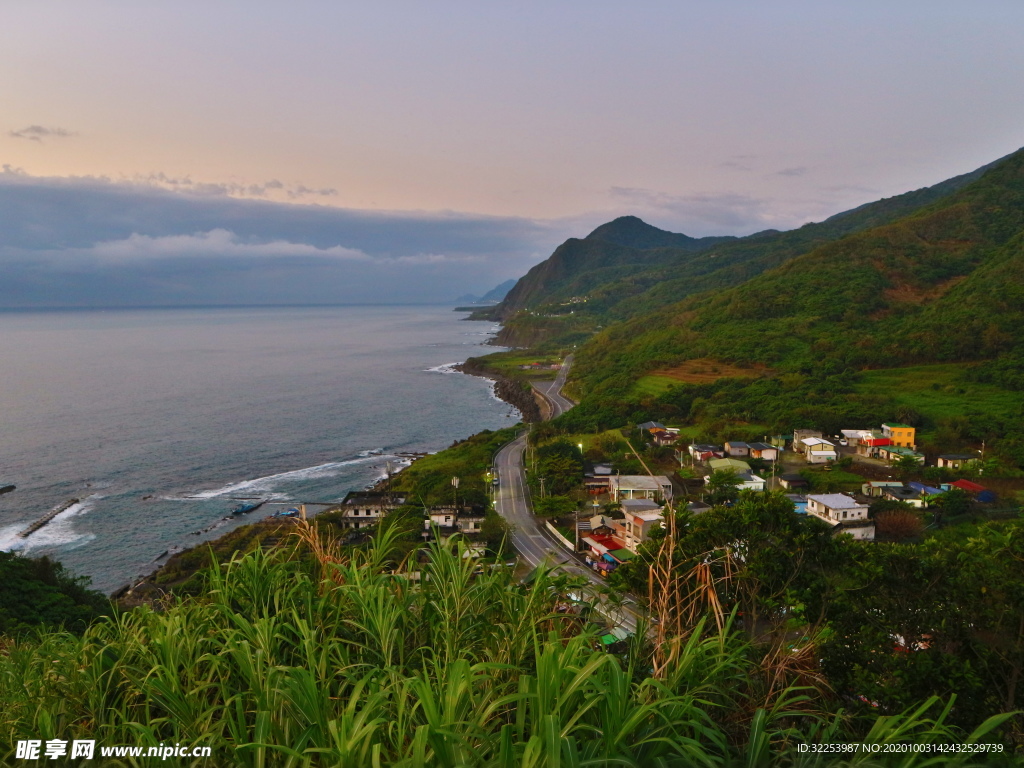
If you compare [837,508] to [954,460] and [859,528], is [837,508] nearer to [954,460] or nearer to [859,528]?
[859,528]

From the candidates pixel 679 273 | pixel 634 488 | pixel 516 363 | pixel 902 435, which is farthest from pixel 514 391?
pixel 679 273

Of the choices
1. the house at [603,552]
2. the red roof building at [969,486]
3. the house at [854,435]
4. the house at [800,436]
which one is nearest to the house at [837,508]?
the red roof building at [969,486]

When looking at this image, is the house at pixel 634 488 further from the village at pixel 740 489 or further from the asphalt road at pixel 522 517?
the asphalt road at pixel 522 517

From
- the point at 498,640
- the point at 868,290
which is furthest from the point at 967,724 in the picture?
the point at 868,290

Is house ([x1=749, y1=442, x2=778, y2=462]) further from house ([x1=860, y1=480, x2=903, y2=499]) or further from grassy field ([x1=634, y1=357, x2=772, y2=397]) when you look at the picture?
grassy field ([x1=634, y1=357, x2=772, y2=397])

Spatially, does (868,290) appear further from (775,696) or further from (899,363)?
(775,696)

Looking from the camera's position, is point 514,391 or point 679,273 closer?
point 514,391

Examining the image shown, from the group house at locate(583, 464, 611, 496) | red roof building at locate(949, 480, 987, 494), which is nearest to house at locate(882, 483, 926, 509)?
red roof building at locate(949, 480, 987, 494)
